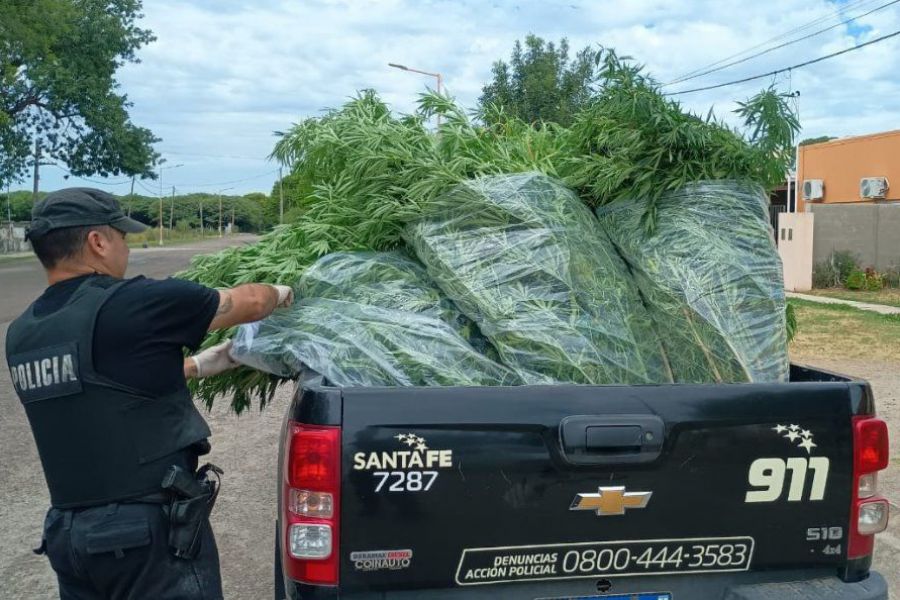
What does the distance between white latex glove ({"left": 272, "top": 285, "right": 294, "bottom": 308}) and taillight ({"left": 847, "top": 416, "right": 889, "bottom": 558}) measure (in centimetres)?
192

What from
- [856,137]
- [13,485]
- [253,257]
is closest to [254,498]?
[13,485]

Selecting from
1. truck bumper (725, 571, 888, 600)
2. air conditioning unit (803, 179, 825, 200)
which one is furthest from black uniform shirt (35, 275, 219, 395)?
air conditioning unit (803, 179, 825, 200)

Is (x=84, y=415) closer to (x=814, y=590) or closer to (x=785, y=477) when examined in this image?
(x=785, y=477)

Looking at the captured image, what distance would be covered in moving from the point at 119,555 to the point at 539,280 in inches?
64.2

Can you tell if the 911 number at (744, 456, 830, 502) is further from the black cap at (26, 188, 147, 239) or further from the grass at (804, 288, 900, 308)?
the grass at (804, 288, 900, 308)

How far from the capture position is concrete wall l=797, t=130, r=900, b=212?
68.6ft

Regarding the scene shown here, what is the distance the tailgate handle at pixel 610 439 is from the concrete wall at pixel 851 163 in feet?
68.9

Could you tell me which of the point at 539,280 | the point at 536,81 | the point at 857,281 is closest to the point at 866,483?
the point at 539,280

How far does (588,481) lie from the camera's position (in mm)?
2479

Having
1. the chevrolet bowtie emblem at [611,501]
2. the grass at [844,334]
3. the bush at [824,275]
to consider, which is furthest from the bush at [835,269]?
the chevrolet bowtie emblem at [611,501]

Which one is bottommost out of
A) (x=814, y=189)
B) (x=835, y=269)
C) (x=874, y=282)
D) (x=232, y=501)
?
(x=232, y=501)

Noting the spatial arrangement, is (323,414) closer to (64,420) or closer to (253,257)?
(64,420)

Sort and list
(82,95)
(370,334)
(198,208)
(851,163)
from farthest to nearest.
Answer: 1. (198,208)
2. (82,95)
3. (851,163)
4. (370,334)

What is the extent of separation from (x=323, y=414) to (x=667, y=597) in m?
1.18
